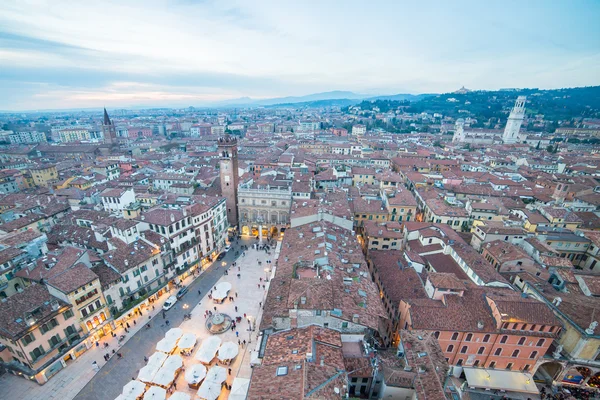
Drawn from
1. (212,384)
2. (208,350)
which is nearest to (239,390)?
(212,384)

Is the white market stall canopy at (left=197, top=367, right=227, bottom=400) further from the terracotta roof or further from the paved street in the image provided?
the terracotta roof

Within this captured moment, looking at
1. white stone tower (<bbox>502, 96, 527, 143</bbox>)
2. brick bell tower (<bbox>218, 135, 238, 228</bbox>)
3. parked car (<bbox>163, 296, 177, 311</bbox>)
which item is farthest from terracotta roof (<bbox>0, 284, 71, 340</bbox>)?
white stone tower (<bbox>502, 96, 527, 143</bbox>)

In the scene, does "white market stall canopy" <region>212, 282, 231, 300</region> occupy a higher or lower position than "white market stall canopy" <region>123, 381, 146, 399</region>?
lower

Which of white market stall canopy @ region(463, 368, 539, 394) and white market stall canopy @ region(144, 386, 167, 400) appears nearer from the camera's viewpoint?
white market stall canopy @ region(144, 386, 167, 400)

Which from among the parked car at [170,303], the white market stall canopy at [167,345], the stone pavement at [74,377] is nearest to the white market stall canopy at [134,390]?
the white market stall canopy at [167,345]

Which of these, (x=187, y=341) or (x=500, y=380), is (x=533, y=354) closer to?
(x=500, y=380)

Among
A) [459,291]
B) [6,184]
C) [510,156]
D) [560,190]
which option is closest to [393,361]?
[459,291]
